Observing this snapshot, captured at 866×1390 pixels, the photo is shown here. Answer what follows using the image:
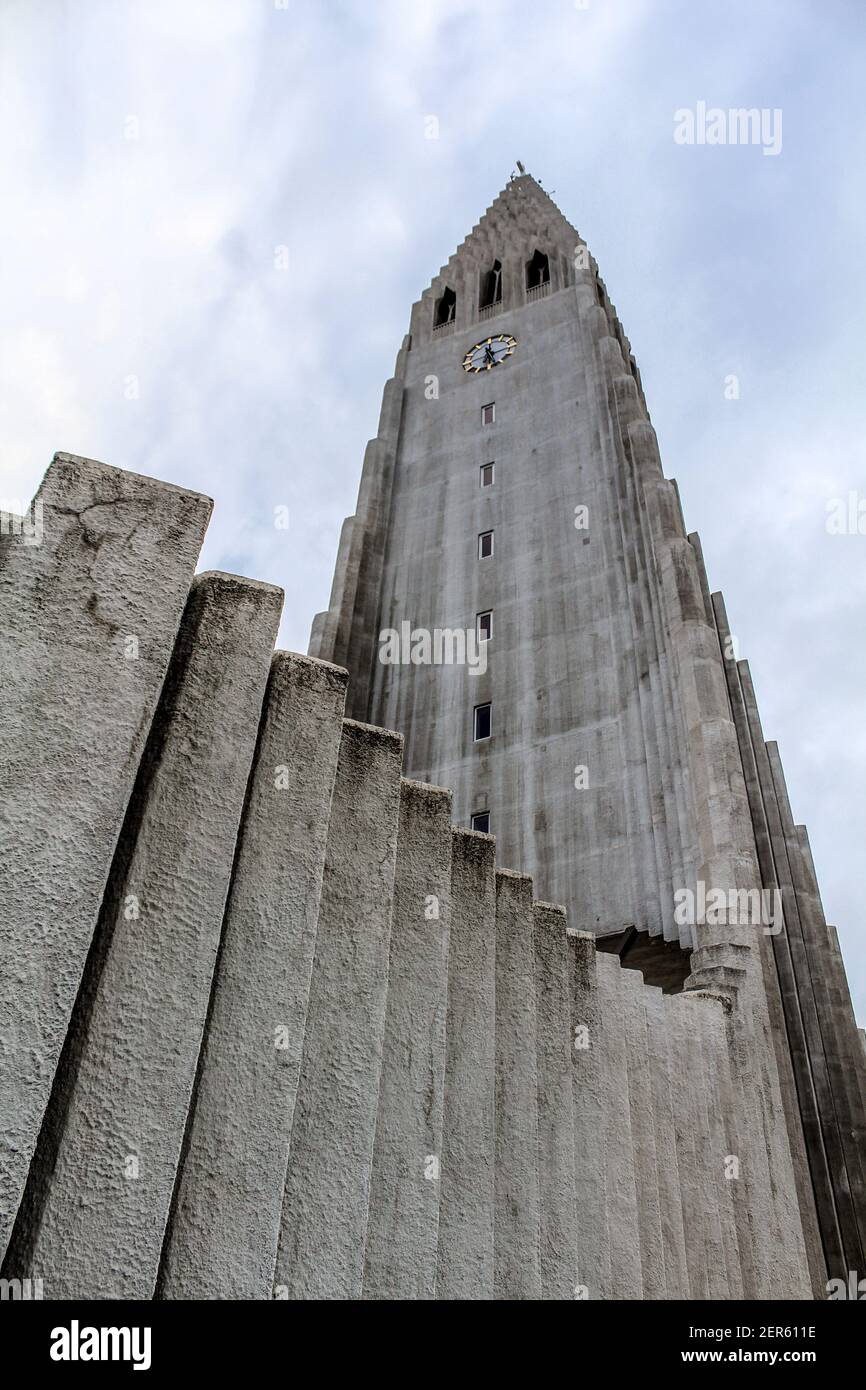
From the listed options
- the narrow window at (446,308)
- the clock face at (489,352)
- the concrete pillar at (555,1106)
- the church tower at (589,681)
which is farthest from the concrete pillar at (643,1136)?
the narrow window at (446,308)

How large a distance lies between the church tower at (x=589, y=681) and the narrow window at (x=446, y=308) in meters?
0.47

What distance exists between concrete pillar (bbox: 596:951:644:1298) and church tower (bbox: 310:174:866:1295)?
4.07 metres

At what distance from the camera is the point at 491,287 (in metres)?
36.8

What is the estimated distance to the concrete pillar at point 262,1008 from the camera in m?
4.14

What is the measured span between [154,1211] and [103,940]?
0.99m

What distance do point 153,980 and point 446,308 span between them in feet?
119

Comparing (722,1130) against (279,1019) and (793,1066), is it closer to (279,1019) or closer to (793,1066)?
(793,1066)

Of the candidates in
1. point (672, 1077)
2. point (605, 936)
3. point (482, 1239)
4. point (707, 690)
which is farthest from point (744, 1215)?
point (707, 690)

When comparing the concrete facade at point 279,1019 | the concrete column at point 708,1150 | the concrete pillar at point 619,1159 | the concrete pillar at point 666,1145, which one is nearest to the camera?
the concrete facade at point 279,1019

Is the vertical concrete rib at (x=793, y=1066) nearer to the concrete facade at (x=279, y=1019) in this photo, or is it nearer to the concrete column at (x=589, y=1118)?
the concrete facade at (x=279, y=1019)

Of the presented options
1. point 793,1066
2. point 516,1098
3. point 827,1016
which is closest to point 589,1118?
point 516,1098

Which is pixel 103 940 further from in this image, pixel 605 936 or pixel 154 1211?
pixel 605 936

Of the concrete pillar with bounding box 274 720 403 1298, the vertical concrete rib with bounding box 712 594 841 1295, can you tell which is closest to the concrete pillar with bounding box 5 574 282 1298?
the concrete pillar with bounding box 274 720 403 1298

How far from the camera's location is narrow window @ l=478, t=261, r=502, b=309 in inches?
1417
